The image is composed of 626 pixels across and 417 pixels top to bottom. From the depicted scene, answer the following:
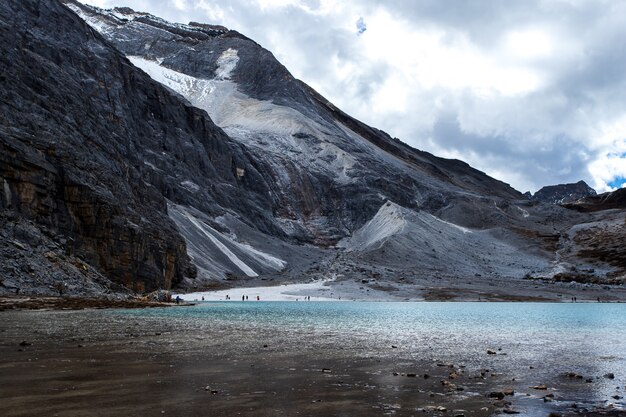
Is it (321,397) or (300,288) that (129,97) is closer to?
(300,288)

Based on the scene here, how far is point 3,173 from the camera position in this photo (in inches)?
2557

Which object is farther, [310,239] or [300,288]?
[310,239]

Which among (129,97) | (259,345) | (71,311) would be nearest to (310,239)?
(129,97)

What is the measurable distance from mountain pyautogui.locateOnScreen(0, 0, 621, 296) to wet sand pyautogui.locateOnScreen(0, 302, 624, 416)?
34135 millimetres

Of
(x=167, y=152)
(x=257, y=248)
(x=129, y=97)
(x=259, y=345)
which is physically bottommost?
(x=259, y=345)

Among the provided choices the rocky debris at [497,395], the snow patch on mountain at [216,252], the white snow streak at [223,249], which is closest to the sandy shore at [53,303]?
the rocky debris at [497,395]

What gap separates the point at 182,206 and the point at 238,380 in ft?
368

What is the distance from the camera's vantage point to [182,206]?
12656 centimetres

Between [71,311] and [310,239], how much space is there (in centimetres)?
11911

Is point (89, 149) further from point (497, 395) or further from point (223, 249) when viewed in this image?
point (497, 395)

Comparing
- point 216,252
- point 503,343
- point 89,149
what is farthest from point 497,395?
point 216,252

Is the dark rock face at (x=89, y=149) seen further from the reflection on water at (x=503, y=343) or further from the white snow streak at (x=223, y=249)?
the reflection on water at (x=503, y=343)

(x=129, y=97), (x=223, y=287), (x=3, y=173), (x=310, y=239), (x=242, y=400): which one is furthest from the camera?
(x=310, y=239)

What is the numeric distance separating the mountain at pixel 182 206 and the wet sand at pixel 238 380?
112ft
